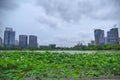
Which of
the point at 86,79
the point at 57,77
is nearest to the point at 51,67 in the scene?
the point at 57,77

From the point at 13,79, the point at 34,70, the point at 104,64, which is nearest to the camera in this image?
the point at 13,79

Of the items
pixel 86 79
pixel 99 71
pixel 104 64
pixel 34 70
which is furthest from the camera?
pixel 104 64

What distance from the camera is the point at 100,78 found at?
4.03 meters

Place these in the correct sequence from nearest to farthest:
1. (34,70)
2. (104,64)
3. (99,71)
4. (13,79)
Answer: (13,79)
(34,70)
(99,71)
(104,64)

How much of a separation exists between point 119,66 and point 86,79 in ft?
3.57

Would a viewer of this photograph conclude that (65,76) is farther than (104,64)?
No

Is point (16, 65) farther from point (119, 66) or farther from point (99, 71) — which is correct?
point (119, 66)

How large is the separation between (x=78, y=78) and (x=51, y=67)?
0.58m

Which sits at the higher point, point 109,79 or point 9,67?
point 9,67

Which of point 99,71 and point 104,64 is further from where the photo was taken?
point 104,64

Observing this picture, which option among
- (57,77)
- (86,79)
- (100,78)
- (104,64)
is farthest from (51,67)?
(104,64)

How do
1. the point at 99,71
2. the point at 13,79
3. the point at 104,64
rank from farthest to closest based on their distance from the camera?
the point at 104,64, the point at 99,71, the point at 13,79

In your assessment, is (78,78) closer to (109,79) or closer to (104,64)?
(109,79)

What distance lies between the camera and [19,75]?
11.4 feet
